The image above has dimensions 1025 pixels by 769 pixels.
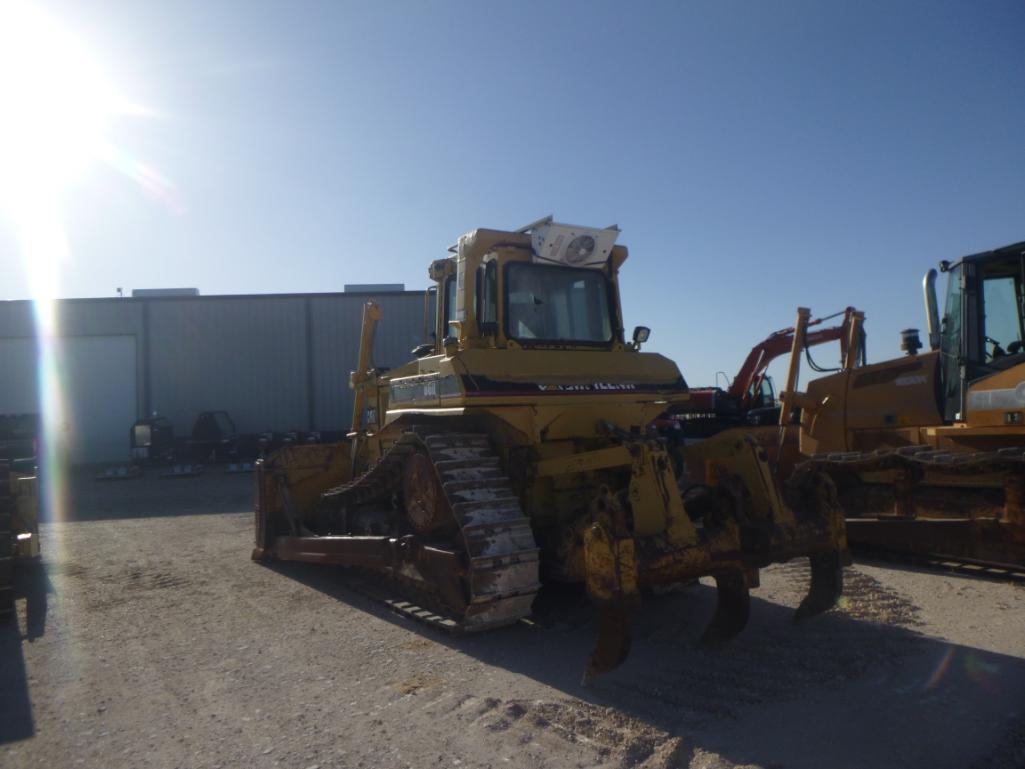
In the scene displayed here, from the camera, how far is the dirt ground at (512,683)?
409 centimetres

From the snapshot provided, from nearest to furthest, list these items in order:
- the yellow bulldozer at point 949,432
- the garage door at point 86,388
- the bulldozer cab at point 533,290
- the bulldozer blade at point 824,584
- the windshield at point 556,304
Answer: the bulldozer blade at point 824,584, the bulldozer cab at point 533,290, the windshield at point 556,304, the yellow bulldozer at point 949,432, the garage door at point 86,388

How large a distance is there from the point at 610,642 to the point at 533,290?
305 cm

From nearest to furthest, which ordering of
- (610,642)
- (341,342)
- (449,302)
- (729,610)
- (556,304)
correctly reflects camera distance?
(610,642) < (729,610) < (556,304) < (449,302) < (341,342)

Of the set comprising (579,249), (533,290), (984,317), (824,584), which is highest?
(579,249)

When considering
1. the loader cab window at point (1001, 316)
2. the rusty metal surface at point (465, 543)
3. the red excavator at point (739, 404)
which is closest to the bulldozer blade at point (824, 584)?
the rusty metal surface at point (465, 543)

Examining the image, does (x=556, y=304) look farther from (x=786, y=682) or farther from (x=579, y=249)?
(x=786, y=682)

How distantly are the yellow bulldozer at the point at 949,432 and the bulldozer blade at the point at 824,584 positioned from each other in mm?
606

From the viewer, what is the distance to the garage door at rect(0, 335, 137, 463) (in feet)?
80.7

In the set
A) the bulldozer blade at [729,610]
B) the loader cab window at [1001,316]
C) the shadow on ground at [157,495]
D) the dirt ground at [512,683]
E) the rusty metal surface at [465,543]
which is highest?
the loader cab window at [1001,316]

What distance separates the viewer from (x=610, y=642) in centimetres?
484

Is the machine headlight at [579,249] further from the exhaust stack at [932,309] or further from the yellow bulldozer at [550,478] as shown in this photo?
the exhaust stack at [932,309]

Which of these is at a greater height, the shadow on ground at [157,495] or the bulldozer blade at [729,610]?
the bulldozer blade at [729,610]

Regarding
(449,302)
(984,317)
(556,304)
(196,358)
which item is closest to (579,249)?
(556,304)

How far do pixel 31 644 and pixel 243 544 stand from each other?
4364mm
